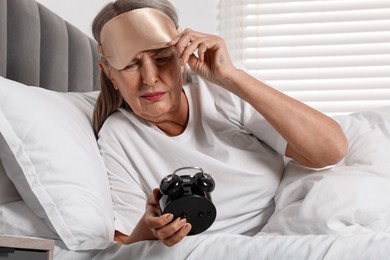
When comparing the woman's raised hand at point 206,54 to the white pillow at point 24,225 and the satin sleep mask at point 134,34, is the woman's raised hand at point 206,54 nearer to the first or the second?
the satin sleep mask at point 134,34

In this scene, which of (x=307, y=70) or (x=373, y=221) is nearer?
(x=373, y=221)

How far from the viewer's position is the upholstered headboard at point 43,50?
1.90 metres

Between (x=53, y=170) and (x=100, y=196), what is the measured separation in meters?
0.12

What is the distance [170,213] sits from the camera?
1126 mm

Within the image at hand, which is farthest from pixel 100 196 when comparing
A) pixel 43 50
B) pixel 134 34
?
pixel 43 50

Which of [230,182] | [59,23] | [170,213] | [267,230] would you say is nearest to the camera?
[170,213]

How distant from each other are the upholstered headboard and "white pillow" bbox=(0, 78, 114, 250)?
0.43 m

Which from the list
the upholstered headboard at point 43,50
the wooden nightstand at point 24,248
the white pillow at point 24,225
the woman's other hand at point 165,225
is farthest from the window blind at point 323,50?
the wooden nightstand at point 24,248

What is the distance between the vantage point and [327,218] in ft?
4.38

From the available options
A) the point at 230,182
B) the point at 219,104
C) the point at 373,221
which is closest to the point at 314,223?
the point at 373,221

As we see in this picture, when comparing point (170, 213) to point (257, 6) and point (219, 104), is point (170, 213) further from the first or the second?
point (257, 6)

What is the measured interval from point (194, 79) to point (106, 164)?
0.30 metres

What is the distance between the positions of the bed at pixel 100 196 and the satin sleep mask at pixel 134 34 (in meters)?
0.17

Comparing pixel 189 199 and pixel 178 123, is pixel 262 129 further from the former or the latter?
pixel 189 199
